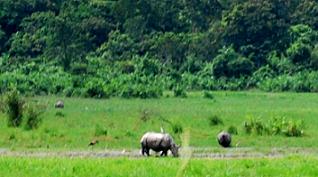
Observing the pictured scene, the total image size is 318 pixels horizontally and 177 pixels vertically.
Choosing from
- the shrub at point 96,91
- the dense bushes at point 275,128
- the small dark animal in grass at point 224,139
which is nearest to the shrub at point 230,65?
the shrub at point 96,91

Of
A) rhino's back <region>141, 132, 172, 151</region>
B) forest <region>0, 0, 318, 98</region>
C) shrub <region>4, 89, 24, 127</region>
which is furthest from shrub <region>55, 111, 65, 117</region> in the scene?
forest <region>0, 0, 318, 98</region>

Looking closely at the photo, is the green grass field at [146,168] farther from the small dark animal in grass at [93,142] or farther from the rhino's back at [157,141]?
the small dark animal in grass at [93,142]

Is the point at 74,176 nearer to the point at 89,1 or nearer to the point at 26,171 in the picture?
the point at 26,171

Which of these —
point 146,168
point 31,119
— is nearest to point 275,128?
point 31,119

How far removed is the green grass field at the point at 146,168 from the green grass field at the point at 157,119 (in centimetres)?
446

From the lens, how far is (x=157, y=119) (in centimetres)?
2919

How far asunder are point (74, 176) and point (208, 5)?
45.9 metres

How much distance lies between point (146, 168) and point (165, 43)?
39.8m

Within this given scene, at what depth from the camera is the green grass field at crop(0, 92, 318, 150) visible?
23312 millimetres

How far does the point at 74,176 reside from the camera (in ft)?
40.1

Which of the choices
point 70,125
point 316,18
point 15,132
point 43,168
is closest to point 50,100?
point 70,125

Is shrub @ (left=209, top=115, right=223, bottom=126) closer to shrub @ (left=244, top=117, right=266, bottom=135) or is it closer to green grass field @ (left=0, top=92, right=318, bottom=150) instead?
green grass field @ (left=0, top=92, right=318, bottom=150)

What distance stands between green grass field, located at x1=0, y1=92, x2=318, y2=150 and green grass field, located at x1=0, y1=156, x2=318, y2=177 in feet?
14.6

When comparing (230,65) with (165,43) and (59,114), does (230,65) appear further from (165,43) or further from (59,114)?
(59,114)
